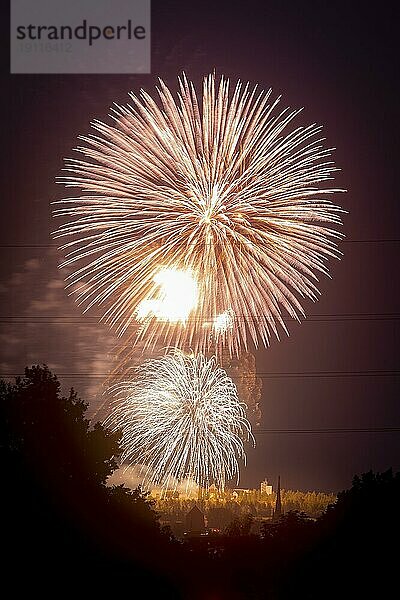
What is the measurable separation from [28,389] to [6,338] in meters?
0.62

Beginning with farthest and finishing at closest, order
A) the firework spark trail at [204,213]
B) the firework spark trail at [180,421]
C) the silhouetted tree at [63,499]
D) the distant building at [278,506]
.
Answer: the distant building at [278,506]
the firework spark trail at [180,421]
the firework spark trail at [204,213]
the silhouetted tree at [63,499]

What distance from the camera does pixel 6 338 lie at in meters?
12.6

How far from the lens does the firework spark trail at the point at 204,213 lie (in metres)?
12.4

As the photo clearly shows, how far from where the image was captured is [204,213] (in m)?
12.5

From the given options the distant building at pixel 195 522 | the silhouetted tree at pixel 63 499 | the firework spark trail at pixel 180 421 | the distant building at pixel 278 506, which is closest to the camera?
the silhouetted tree at pixel 63 499

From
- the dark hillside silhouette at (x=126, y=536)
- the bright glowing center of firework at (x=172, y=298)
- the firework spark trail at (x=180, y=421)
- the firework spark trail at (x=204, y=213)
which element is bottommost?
the dark hillside silhouette at (x=126, y=536)

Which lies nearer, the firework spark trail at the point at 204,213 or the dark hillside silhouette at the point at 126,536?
the dark hillside silhouette at the point at 126,536

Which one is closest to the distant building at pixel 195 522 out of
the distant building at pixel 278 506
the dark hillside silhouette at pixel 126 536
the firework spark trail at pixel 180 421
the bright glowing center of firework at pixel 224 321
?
the dark hillside silhouette at pixel 126 536

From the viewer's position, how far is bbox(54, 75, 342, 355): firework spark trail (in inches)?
490

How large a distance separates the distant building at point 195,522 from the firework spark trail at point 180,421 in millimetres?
320

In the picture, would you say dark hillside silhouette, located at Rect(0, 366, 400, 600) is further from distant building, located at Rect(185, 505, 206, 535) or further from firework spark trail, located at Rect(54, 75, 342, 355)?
firework spark trail, located at Rect(54, 75, 342, 355)

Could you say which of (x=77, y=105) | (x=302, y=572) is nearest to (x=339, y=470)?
(x=302, y=572)

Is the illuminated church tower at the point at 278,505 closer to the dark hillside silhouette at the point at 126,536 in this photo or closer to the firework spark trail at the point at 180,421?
the dark hillside silhouette at the point at 126,536

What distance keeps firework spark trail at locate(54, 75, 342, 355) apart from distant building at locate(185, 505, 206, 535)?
1834 millimetres
